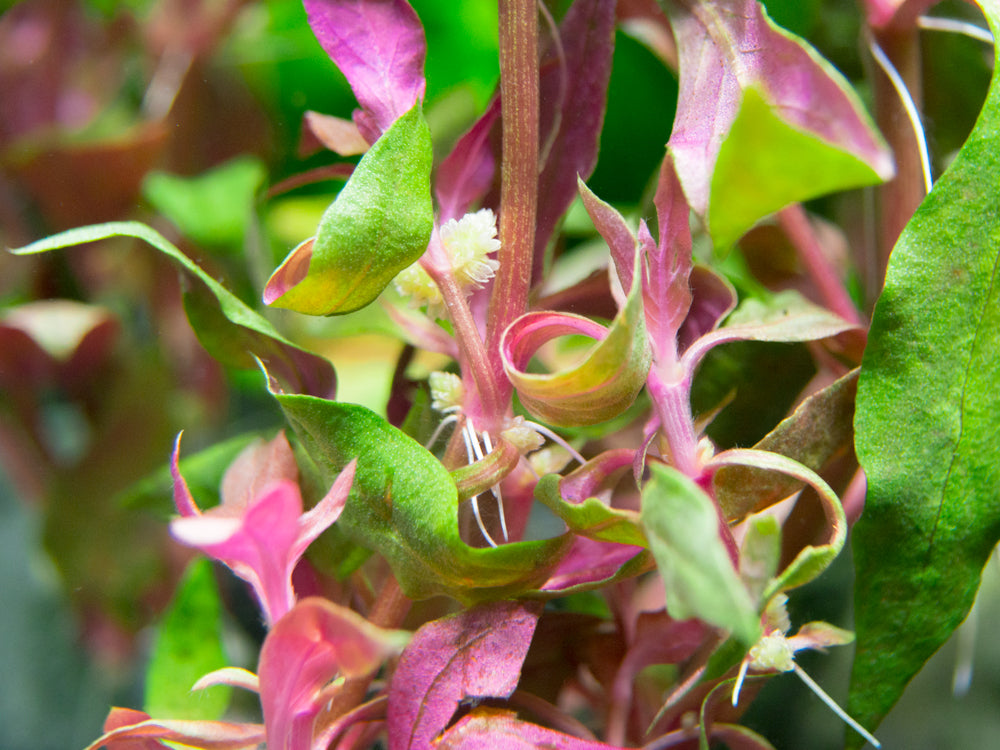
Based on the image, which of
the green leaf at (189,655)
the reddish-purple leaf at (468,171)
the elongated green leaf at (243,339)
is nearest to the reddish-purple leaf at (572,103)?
the reddish-purple leaf at (468,171)

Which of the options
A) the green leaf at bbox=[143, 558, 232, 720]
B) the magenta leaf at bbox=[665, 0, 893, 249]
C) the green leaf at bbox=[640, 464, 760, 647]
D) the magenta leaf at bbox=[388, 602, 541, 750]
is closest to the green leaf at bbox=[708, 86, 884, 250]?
the magenta leaf at bbox=[665, 0, 893, 249]

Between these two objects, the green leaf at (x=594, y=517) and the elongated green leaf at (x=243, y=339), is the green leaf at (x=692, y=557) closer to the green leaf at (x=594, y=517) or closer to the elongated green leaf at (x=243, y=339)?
the green leaf at (x=594, y=517)

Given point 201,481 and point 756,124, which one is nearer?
point 756,124

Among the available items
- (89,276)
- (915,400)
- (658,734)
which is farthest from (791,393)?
(89,276)

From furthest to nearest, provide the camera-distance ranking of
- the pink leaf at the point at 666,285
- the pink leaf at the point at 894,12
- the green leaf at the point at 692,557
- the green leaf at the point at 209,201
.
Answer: the green leaf at the point at 209,201
the pink leaf at the point at 894,12
the pink leaf at the point at 666,285
the green leaf at the point at 692,557

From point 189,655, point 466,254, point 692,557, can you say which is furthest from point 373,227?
point 189,655

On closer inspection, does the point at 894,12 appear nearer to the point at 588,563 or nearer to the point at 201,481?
the point at 588,563

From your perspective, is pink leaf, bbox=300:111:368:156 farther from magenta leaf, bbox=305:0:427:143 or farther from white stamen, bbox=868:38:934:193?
white stamen, bbox=868:38:934:193
